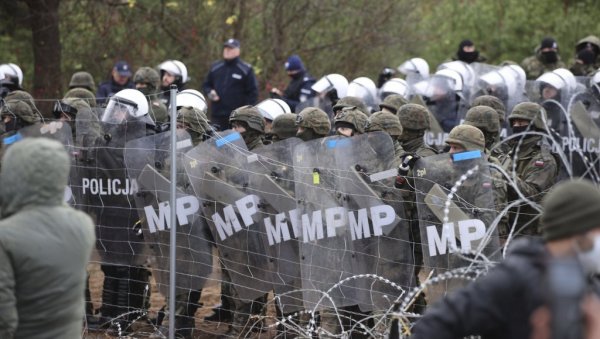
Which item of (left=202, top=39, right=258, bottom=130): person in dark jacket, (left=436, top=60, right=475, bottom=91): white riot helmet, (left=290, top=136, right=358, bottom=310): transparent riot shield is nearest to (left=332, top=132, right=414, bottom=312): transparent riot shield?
(left=290, top=136, right=358, bottom=310): transparent riot shield

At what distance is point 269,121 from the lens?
1006 cm

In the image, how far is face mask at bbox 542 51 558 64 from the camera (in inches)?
603

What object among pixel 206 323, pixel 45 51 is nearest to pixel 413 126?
pixel 206 323

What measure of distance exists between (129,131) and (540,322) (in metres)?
5.19

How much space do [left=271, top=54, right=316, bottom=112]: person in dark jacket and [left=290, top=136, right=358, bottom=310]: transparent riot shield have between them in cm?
613

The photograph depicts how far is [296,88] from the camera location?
1411 centimetres

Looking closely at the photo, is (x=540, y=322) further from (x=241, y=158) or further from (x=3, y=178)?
(x=241, y=158)

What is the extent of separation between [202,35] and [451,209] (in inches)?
446

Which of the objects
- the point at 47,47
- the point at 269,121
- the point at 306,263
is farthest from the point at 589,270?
the point at 47,47

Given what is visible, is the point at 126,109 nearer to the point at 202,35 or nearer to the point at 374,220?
the point at 374,220

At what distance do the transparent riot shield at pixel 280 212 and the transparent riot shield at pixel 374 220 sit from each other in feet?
1.31

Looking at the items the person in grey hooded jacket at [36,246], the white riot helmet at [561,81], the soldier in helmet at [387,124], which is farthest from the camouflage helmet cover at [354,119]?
the white riot helmet at [561,81]

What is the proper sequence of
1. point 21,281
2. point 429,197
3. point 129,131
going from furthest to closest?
point 129,131
point 429,197
point 21,281

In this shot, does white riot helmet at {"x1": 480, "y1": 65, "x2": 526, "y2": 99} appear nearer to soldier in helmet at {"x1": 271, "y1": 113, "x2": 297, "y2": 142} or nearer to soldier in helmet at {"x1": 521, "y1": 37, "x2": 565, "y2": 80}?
soldier in helmet at {"x1": 521, "y1": 37, "x2": 565, "y2": 80}
